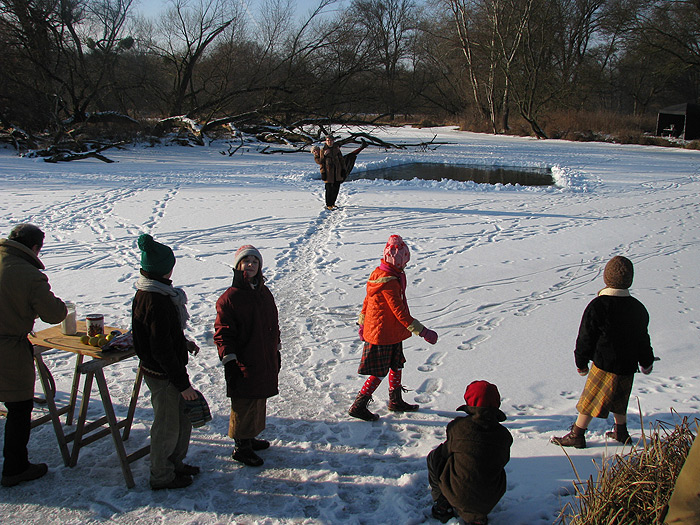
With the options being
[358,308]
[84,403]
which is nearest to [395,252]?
[84,403]

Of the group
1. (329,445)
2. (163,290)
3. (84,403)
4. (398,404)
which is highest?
(163,290)

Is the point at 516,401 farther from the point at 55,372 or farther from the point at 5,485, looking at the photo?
the point at 55,372

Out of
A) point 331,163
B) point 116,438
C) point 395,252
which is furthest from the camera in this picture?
point 331,163

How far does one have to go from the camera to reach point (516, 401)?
4559 mm

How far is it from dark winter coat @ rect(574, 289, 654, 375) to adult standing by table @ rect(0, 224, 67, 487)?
3.43 m

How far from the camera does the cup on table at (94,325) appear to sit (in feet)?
11.9

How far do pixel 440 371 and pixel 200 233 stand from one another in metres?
6.48

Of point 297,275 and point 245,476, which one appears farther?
point 297,275

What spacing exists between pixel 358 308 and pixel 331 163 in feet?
19.7

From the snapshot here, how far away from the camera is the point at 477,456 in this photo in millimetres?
2887

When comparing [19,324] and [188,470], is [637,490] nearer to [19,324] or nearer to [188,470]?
[188,470]

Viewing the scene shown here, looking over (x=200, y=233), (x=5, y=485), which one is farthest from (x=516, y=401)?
(x=200, y=233)

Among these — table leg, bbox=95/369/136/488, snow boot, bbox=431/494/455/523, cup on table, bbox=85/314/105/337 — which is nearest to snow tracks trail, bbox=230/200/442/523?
snow boot, bbox=431/494/455/523

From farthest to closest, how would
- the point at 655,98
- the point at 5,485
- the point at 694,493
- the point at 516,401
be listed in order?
the point at 655,98 < the point at 516,401 < the point at 5,485 < the point at 694,493
